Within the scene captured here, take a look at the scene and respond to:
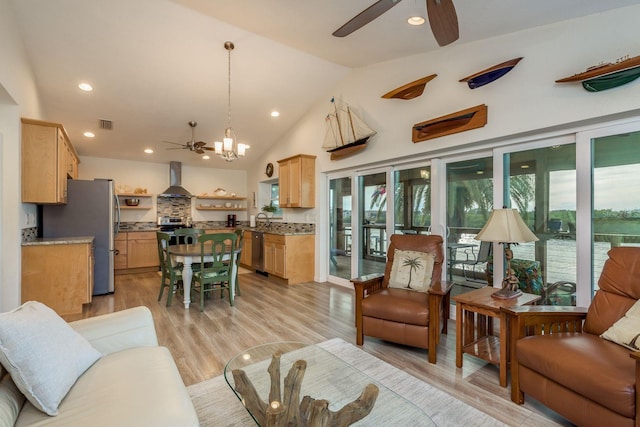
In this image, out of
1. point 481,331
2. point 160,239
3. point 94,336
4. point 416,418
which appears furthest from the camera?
point 160,239

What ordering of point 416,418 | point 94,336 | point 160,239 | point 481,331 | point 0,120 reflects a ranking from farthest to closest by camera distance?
point 160,239 < point 0,120 < point 481,331 < point 94,336 < point 416,418

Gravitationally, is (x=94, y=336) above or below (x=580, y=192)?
below

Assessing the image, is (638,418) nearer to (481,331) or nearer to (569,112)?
(481,331)

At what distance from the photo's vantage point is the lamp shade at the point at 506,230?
2330 millimetres

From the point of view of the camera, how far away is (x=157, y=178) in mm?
7043

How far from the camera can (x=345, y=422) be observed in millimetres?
1208

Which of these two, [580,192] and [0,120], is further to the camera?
[0,120]

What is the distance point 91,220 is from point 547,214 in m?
5.93

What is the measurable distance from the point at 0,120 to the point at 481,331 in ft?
17.2

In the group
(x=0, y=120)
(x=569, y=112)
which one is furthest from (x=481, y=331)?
(x=0, y=120)

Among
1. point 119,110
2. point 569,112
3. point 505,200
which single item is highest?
point 119,110

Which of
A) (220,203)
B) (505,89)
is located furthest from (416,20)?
(220,203)

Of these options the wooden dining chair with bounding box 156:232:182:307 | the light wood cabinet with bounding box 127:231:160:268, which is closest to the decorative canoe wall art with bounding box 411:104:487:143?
the wooden dining chair with bounding box 156:232:182:307

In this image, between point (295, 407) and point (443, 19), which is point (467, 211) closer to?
point (443, 19)
